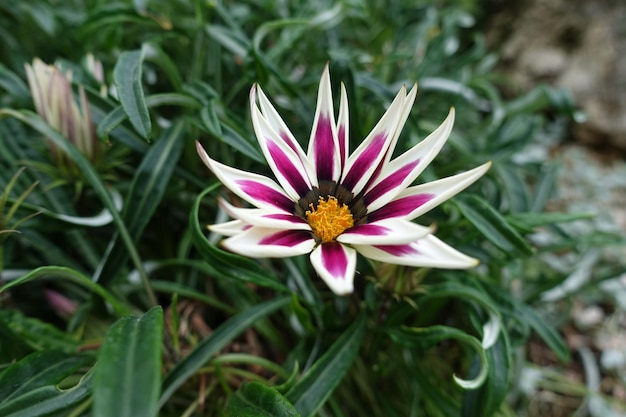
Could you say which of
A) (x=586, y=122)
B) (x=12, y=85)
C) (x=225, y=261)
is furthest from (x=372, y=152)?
(x=586, y=122)

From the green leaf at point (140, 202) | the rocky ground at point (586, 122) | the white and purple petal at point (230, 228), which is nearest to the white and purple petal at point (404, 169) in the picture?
the white and purple petal at point (230, 228)

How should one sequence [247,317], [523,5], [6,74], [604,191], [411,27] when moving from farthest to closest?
[523,5]
[604,191]
[411,27]
[6,74]
[247,317]

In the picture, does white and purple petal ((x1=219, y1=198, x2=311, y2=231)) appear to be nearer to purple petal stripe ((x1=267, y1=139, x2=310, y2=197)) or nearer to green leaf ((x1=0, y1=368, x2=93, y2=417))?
purple petal stripe ((x1=267, y1=139, x2=310, y2=197))

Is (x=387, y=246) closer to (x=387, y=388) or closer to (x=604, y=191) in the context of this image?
(x=387, y=388)

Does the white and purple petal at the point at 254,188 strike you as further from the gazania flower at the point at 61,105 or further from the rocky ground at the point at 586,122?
the rocky ground at the point at 586,122

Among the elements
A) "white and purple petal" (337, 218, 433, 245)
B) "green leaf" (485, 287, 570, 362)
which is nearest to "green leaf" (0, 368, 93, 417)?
"white and purple petal" (337, 218, 433, 245)

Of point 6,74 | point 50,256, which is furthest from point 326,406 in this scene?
point 6,74

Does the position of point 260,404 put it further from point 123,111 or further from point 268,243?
point 123,111
